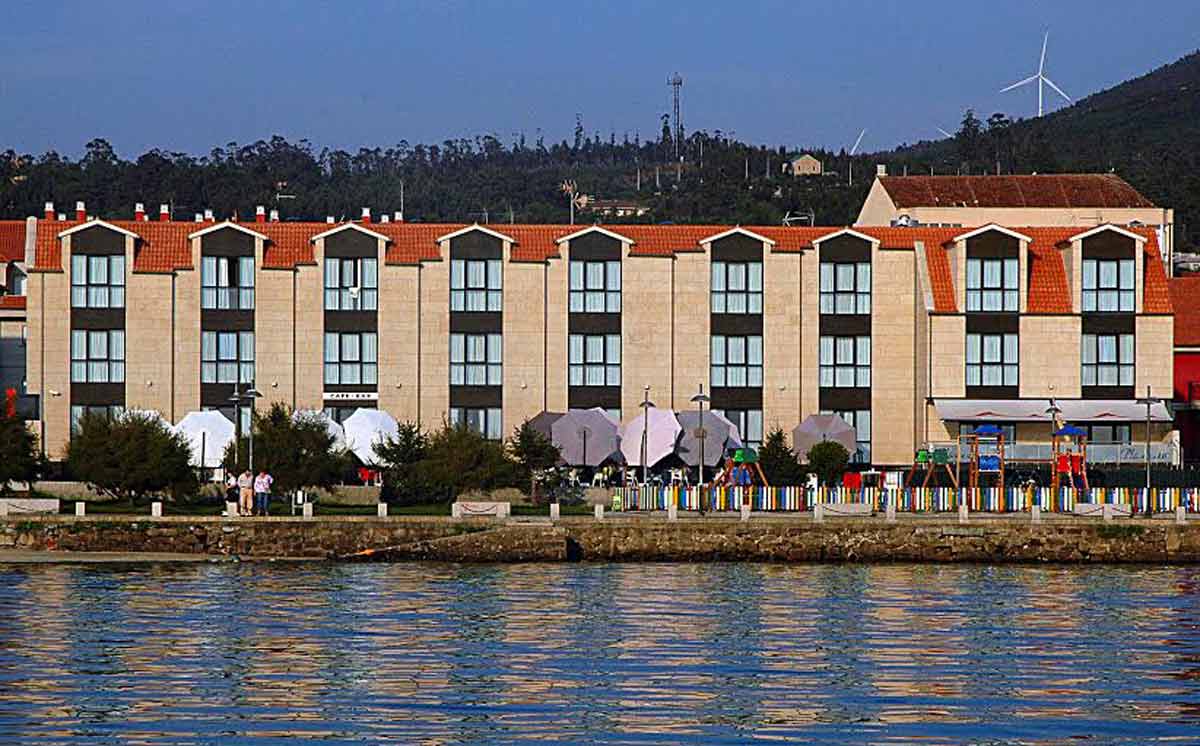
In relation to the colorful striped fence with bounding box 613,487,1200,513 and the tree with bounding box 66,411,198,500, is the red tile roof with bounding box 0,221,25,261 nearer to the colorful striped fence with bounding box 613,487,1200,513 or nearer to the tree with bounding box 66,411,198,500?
the tree with bounding box 66,411,198,500

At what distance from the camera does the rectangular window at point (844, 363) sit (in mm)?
79562

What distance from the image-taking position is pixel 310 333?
7900 centimetres

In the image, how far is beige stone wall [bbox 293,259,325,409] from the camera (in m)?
78.7

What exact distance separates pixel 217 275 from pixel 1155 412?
32.8 metres

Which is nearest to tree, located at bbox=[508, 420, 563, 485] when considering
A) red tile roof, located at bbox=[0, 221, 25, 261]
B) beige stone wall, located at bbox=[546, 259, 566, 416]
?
beige stone wall, located at bbox=[546, 259, 566, 416]

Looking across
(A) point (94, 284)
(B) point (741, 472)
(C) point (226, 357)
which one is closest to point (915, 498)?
(B) point (741, 472)

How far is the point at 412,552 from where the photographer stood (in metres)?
59.7

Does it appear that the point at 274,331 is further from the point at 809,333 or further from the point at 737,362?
the point at 809,333

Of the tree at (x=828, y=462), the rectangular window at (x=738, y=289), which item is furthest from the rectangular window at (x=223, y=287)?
the tree at (x=828, y=462)

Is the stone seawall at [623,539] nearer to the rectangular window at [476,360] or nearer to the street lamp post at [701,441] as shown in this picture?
the street lamp post at [701,441]

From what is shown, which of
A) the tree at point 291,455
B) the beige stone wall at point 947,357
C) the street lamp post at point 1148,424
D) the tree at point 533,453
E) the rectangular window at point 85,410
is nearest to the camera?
the street lamp post at point 1148,424

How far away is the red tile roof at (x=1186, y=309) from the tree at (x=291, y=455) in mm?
35425

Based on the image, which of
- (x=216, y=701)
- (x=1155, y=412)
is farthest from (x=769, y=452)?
(x=216, y=701)

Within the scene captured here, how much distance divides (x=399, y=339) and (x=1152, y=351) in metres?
26.2
